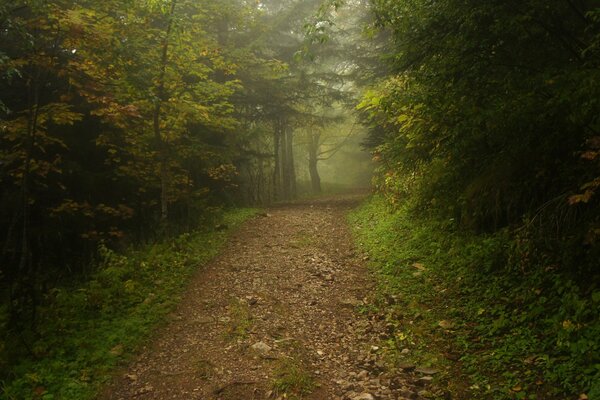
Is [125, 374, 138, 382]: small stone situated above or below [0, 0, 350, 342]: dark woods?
below

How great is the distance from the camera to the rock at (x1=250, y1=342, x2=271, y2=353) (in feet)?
20.4

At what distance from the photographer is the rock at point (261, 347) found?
6205mm

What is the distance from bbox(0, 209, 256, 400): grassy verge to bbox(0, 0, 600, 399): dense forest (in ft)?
0.19

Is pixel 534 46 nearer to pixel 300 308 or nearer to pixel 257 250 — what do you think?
pixel 300 308

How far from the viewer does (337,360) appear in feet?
19.5

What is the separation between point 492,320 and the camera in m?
5.66

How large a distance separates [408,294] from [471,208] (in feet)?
7.21

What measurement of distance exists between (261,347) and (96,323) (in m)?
3.09

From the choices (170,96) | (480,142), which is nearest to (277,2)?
(170,96)

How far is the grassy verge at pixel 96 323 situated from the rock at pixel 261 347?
197cm

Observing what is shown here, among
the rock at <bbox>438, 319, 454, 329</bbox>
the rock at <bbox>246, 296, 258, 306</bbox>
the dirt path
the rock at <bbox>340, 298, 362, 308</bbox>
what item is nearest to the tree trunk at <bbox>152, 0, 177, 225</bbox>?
the dirt path

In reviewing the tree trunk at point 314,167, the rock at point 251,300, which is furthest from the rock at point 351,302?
the tree trunk at point 314,167

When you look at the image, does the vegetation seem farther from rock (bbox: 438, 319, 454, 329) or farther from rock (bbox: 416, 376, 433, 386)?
rock (bbox: 416, 376, 433, 386)

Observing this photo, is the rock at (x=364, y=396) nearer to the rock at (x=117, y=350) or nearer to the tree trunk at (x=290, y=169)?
the rock at (x=117, y=350)
